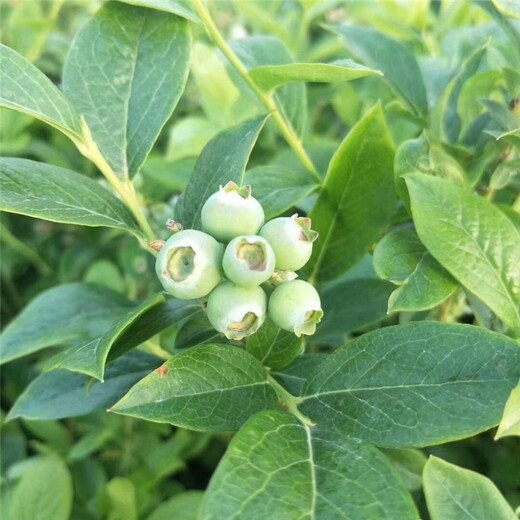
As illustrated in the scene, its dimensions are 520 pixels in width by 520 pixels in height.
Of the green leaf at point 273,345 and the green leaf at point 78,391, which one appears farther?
the green leaf at point 78,391

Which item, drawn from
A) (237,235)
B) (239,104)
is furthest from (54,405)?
(239,104)

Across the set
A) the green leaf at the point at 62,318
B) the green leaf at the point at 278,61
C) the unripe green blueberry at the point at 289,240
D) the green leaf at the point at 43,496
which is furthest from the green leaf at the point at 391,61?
the green leaf at the point at 43,496

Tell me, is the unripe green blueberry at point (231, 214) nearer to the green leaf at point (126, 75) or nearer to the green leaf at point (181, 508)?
the green leaf at point (126, 75)

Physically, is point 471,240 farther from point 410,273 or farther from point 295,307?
point 295,307

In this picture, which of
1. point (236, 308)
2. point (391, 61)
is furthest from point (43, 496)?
point (391, 61)

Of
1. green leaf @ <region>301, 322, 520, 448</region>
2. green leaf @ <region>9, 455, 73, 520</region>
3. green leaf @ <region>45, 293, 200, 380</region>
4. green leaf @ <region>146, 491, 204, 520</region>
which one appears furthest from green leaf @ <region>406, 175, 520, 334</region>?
green leaf @ <region>9, 455, 73, 520</region>

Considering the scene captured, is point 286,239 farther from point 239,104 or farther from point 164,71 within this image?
point 239,104
